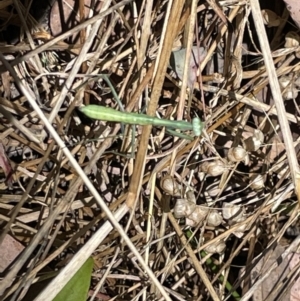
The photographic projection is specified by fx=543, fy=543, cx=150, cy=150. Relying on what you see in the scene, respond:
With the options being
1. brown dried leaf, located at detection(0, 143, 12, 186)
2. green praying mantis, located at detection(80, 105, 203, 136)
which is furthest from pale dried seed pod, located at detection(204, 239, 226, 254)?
brown dried leaf, located at detection(0, 143, 12, 186)

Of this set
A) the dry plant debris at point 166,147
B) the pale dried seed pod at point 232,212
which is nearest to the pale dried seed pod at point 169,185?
the dry plant debris at point 166,147

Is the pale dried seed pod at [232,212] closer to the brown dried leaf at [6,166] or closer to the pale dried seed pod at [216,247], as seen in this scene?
the pale dried seed pod at [216,247]

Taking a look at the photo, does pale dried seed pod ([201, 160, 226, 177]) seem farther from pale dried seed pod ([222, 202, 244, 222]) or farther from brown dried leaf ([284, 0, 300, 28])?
brown dried leaf ([284, 0, 300, 28])

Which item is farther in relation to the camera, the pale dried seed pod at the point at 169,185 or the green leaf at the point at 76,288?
the pale dried seed pod at the point at 169,185

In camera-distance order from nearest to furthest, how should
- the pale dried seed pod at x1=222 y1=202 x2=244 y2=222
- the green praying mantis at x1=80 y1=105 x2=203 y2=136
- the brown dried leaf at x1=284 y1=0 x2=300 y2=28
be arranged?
the green praying mantis at x1=80 y1=105 x2=203 y2=136 → the brown dried leaf at x1=284 y1=0 x2=300 y2=28 → the pale dried seed pod at x1=222 y1=202 x2=244 y2=222

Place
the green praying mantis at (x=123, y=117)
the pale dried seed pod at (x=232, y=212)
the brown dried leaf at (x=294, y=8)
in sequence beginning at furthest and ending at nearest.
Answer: the pale dried seed pod at (x=232, y=212), the brown dried leaf at (x=294, y=8), the green praying mantis at (x=123, y=117)

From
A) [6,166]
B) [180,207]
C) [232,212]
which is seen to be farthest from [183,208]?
[6,166]

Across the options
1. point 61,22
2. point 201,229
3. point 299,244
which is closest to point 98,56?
point 61,22

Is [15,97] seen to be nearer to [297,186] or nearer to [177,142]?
[177,142]
